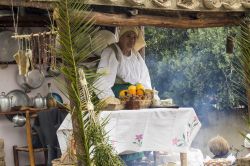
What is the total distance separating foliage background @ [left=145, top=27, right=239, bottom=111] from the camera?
20.7 m

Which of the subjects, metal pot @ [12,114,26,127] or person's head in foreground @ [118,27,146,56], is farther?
person's head in foreground @ [118,27,146,56]

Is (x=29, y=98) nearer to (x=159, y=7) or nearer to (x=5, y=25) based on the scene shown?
(x=5, y=25)

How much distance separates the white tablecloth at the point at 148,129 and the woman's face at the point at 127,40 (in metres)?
1.38

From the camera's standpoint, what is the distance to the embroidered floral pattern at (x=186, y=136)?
9.15 meters

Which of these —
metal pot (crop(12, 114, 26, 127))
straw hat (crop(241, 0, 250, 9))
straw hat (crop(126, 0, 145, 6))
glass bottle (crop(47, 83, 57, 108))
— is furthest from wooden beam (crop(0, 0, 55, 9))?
straw hat (crop(241, 0, 250, 9))

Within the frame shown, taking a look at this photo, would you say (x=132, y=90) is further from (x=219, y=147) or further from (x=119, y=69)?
(x=219, y=147)

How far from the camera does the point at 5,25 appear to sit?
371 inches

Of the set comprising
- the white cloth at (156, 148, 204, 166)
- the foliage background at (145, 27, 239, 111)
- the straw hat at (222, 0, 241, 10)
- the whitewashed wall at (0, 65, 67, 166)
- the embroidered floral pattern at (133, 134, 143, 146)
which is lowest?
the white cloth at (156, 148, 204, 166)

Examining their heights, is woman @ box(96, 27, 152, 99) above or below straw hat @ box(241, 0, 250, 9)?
below

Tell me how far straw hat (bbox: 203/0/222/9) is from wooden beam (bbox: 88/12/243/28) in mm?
432

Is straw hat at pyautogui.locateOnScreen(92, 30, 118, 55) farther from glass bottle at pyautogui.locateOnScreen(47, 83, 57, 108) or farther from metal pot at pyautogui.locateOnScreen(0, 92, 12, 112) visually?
metal pot at pyautogui.locateOnScreen(0, 92, 12, 112)

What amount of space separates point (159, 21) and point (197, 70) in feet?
39.3

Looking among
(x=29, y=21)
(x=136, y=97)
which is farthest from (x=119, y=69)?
(x=29, y=21)

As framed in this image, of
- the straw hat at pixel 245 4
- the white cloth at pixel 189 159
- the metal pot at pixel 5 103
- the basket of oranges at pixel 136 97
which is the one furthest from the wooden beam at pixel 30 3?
the white cloth at pixel 189 159
